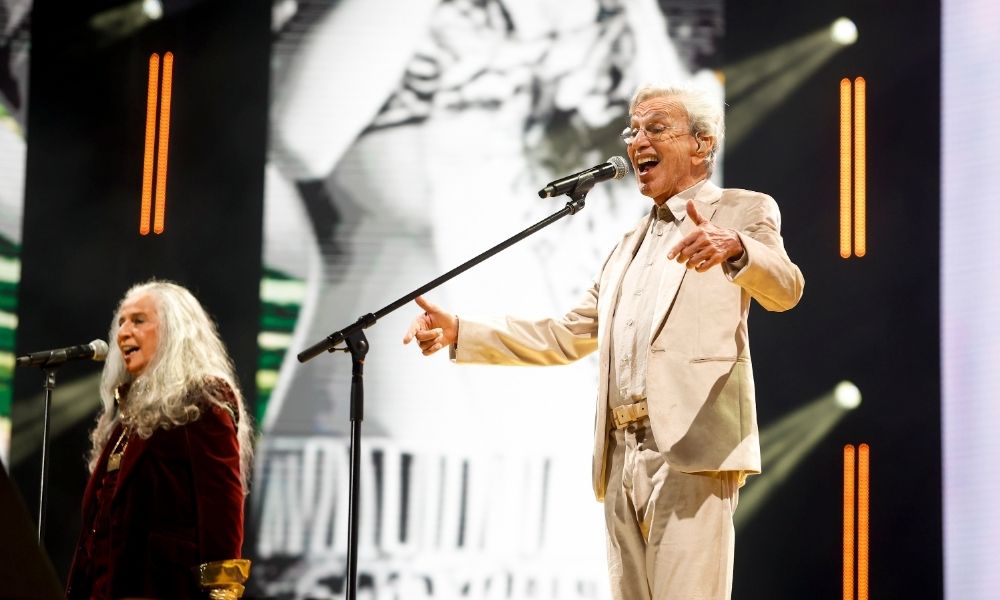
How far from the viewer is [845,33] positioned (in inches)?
171

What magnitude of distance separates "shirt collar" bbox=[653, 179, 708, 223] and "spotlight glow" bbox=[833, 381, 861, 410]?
4.44ft

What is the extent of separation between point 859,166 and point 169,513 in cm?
265

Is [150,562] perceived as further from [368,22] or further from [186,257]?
[368,22]

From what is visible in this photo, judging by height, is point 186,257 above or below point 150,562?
above

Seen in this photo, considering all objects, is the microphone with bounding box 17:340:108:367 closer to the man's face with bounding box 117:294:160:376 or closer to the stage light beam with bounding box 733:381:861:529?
the man's face with bounding box 117:294:160:376

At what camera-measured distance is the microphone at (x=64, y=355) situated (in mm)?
3896

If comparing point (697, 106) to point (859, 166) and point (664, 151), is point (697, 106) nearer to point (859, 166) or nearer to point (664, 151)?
point (664, 151)

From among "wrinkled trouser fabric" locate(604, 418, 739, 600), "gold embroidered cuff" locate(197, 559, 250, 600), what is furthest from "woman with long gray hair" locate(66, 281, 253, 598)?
"wrinkled trouser fabric" locate(604, 418, 739, 600)

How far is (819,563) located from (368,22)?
103 inches

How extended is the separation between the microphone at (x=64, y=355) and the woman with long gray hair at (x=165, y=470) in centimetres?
7

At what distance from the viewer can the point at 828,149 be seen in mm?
4293

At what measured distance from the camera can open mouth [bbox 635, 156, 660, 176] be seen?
3.11 metres

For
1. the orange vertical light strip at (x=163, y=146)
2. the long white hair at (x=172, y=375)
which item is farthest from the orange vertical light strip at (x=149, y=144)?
the long white hair at (x=172, y=375)

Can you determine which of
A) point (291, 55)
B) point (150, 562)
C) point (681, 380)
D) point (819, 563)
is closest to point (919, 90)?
point (819, 563)
